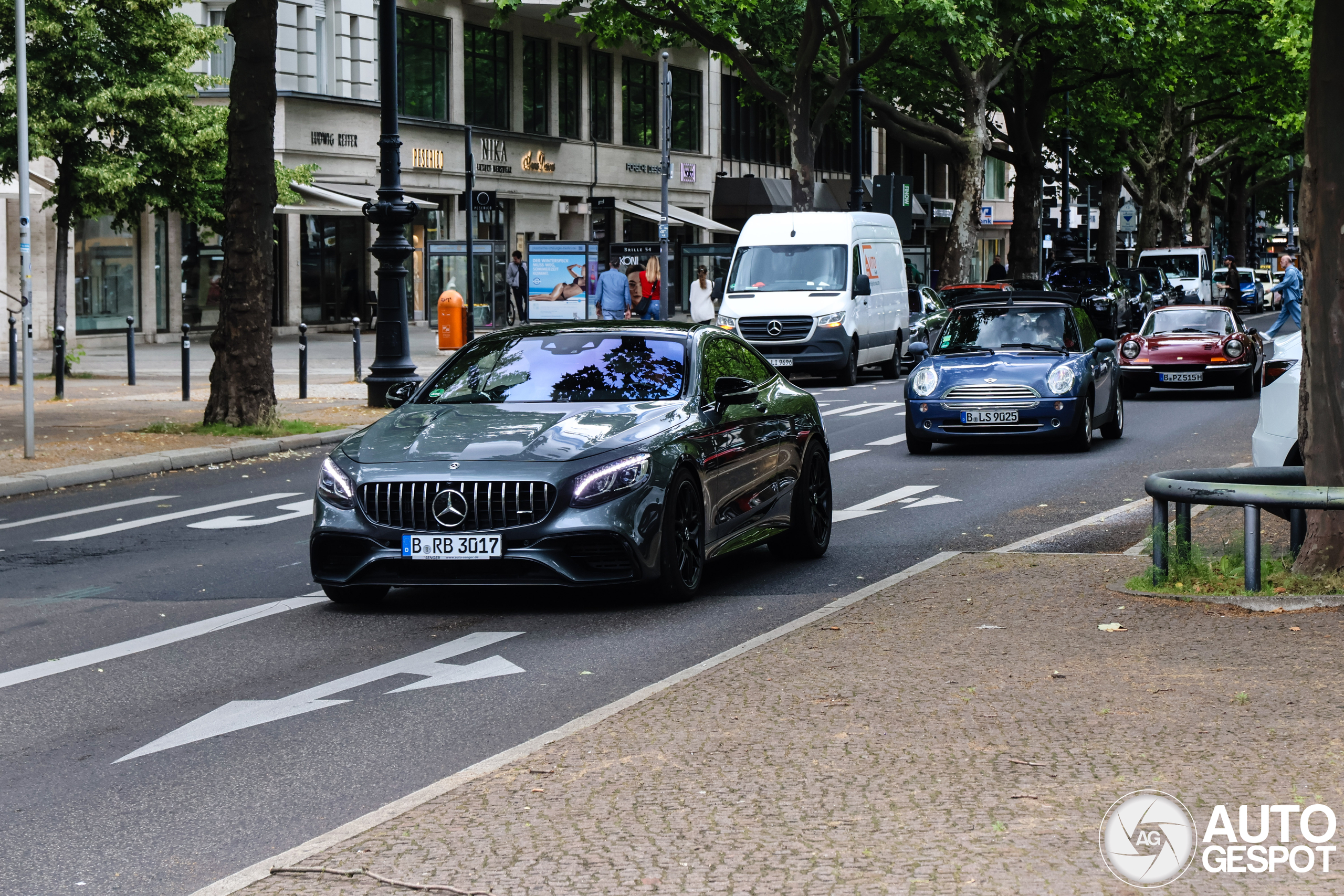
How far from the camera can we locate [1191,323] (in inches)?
1062

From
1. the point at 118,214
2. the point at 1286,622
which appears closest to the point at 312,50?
the point at 118,214

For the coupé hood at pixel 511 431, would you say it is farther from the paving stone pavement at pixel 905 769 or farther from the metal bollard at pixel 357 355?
the metal bollard at pixel 357 355

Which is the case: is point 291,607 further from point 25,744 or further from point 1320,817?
point 1320,817

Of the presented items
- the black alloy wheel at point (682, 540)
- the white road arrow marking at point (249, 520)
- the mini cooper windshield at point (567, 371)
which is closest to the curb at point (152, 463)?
the white road arrow marking at point (249, 520)

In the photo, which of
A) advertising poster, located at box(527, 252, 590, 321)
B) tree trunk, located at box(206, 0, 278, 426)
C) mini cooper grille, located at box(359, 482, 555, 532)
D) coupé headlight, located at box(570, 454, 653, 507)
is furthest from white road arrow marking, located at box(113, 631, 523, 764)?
advertising poster, located at box(527, 252, 590, 321)

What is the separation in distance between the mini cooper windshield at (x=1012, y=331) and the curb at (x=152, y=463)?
19.9 feet

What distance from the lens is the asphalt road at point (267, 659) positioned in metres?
5.84

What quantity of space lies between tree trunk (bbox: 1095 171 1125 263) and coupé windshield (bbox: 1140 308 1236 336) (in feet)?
139

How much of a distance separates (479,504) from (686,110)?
51.9 meters

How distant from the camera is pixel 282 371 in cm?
3089

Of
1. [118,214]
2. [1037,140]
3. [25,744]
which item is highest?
[1037,140]

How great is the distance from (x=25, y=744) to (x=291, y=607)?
3.10 meters

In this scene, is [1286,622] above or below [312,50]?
below

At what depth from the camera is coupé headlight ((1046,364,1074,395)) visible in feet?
60.0
